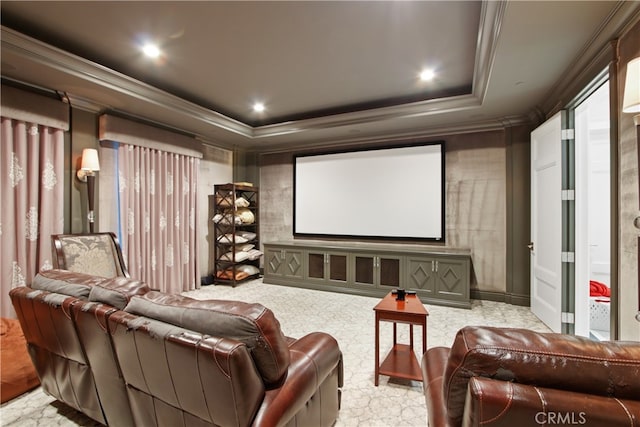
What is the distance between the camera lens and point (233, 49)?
9.21 ft

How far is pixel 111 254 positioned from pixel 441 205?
172 inches

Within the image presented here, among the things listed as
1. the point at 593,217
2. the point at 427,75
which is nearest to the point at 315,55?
the point at 427,75

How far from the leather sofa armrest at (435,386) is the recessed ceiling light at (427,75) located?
2.87m

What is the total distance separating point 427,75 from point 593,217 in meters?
3.24

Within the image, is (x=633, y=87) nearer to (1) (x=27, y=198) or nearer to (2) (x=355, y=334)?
(2) (x=355, y=334)

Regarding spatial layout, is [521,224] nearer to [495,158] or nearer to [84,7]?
[495,158]

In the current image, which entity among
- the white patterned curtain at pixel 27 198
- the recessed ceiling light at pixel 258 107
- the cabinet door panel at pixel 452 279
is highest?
the recessed ceiling light at pixel 258 107

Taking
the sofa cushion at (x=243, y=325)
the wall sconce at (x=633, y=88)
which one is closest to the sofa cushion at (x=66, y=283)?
the sofa cushion at (x=243, y=325)

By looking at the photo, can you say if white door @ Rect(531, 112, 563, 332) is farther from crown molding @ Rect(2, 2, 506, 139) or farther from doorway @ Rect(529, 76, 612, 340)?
crown molding @ Rect(2, 2, 506, 139)

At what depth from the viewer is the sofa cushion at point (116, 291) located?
1.43 m

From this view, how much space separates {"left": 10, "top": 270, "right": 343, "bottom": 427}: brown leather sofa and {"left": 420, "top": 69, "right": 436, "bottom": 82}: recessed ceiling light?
297cm

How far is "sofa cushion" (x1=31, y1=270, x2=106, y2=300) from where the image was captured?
158 cm

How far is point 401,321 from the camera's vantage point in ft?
7.07

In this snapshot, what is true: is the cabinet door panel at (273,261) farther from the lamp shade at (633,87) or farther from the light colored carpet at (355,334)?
the lamp shade at (633,87)
